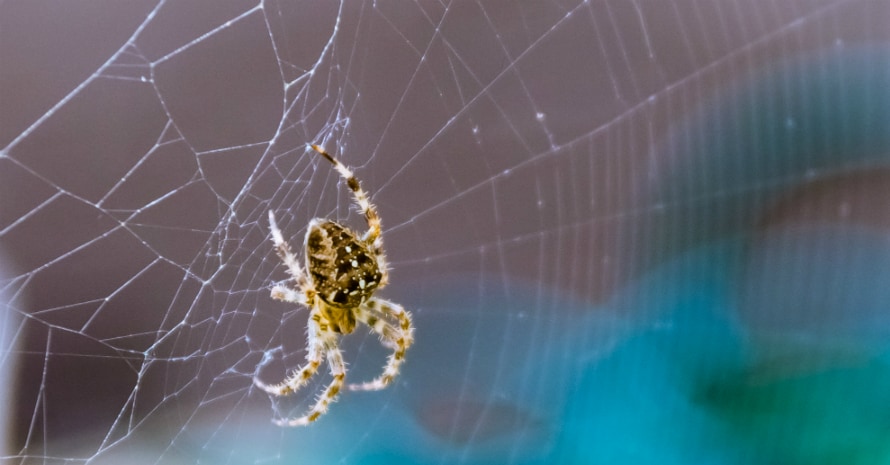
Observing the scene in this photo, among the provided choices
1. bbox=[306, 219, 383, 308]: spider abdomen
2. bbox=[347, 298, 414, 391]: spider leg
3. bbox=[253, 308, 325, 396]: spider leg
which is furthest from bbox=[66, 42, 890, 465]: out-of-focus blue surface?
bbox=[306, 219, 383, 308]: spider abdomen

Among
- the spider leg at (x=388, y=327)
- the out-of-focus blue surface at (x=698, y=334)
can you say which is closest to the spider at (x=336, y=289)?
the spider leg at (x=388, y=327)

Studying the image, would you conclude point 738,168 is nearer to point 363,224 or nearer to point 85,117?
point 363,224

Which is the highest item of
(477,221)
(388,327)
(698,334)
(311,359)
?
(477,221)

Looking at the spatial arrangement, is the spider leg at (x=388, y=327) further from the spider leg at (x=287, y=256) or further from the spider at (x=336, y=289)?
the spider leg at (x=287, y=256)

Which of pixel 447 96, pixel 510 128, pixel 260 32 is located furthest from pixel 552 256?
pixel 260 32

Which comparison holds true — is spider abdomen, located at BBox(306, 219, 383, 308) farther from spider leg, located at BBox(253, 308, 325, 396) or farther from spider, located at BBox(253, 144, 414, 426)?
spider leg, located at BBox(253, 308, 325, 396)

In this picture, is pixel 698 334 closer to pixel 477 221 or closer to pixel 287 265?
pixel 477 221

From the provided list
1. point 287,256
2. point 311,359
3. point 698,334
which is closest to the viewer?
point 287,256

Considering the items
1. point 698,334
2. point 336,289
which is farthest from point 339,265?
point 698,334

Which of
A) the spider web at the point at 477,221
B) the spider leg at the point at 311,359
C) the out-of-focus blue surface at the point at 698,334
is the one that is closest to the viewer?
the spider leg at the point at 311,359
